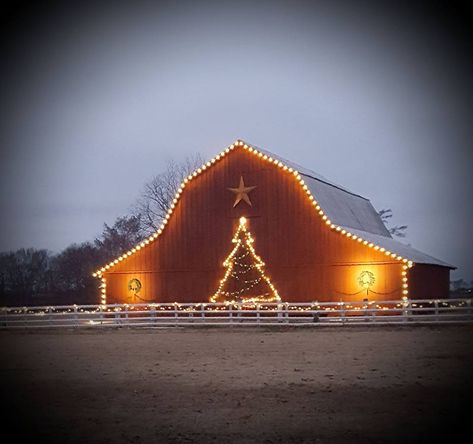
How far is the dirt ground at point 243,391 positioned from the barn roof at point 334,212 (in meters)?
9.32

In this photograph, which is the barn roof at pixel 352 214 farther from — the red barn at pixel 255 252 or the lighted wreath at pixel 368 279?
the lighted wreath at pixel 368 279

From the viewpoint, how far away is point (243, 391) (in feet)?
33.4

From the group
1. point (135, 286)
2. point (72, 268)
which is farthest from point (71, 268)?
point (135, 286)

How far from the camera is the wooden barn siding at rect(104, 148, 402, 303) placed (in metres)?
26.2

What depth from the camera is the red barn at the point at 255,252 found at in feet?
85.7

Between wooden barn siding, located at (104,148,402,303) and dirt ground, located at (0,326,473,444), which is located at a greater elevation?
wooden barn siding, located at (104,148,402,303)

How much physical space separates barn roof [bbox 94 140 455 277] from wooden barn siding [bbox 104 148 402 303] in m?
0.28

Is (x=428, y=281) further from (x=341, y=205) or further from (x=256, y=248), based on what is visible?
(x=256, y=248)

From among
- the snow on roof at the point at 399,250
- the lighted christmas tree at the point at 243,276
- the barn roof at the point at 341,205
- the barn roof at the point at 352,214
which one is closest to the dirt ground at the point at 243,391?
the lighted christmas tree at the point at 243,276

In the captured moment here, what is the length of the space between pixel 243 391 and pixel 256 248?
17.6 metres

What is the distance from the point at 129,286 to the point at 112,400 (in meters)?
19.8

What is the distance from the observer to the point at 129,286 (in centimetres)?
2928

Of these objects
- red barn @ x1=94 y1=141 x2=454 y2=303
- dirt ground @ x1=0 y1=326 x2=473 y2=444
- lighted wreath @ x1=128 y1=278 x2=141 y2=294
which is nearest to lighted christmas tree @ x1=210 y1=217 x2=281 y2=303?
red barn @ x1=94 y1=141 x2=454 y2=303

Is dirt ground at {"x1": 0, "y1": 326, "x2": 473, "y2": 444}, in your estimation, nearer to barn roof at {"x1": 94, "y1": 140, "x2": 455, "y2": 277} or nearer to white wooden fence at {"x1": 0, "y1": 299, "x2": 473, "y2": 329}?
white wooden fence at {"x1": 0, "y1": 299, "x2": 473, "y2": 329}
